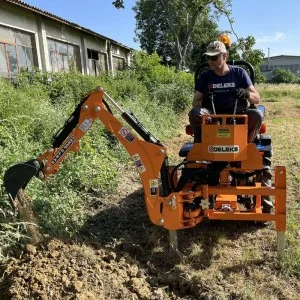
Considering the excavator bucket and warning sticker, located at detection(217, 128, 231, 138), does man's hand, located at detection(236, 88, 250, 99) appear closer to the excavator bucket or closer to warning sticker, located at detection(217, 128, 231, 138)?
warning sticker, located at detection(217, 128, 231, 138)

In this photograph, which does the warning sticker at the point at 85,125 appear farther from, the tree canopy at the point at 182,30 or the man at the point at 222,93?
the tree canopy at the point at 182,30

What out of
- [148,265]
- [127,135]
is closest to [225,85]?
[127,135]

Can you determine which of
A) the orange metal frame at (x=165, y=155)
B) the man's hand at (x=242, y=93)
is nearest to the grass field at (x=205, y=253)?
the orange metal frame at (x=165, y=155)

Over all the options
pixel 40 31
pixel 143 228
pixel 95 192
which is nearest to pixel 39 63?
pixel 40 31

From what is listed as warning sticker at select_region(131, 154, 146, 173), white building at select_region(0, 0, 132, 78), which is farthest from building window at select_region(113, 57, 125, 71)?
warning sticker at select_region(131, 154, 146, 173)

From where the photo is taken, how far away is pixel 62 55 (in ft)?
60.5

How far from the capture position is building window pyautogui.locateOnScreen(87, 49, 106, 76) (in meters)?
22.1

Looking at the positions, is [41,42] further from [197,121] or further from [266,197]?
[266,197]

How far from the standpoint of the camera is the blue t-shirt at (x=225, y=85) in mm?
4289

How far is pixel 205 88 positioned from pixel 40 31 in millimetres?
13204

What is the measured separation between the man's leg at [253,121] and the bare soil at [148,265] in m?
1.22

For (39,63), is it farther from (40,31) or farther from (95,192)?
(95,192)

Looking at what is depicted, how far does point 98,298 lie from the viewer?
3.03 metres

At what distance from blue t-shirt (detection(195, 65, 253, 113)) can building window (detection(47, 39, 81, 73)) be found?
1268 centimetres
